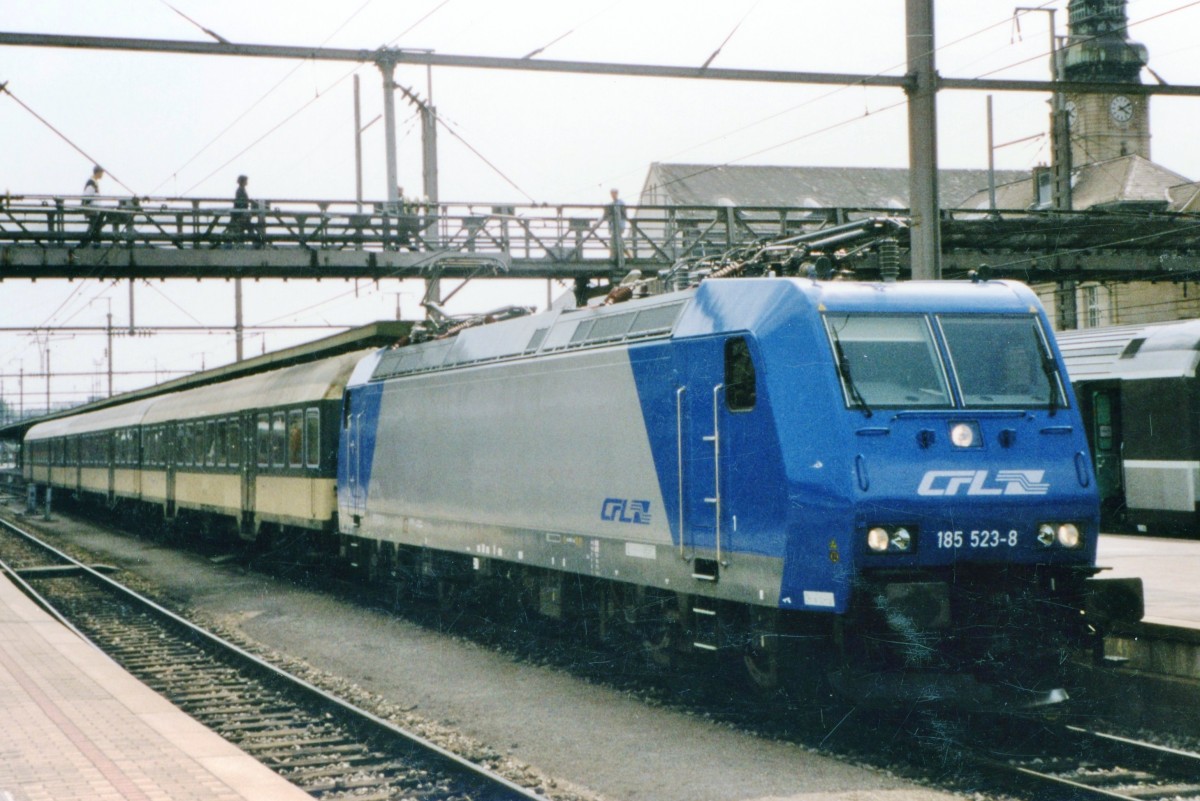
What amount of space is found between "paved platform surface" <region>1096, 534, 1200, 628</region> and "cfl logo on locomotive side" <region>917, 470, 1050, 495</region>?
1.90 metres

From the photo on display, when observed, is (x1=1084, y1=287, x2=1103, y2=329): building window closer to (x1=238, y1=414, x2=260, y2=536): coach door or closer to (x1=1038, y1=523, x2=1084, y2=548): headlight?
(x1=238, y1=414, x2=260, y2=536): coach door

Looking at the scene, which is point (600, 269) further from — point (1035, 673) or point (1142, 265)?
point (1035, 673)

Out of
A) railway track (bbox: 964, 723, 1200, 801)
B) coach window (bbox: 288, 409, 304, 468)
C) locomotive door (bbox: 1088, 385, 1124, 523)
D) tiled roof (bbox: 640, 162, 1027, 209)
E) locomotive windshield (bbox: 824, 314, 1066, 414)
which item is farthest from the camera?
tiled roof (bbox: 640, 162, 1027, 209)

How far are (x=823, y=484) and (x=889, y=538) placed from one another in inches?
21.1

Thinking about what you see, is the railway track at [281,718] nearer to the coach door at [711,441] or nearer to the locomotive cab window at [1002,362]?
the coach door at [711,441]

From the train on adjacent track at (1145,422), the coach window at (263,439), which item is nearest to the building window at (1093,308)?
the train on adjacent track at (1145,422)

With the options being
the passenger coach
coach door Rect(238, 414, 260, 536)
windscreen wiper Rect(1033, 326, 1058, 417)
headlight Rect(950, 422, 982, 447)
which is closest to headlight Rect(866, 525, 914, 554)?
headlight Rect(950, 422, 982, 447)

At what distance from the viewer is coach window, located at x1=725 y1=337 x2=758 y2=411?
380 inches

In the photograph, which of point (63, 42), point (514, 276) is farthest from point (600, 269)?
point (63, 42)

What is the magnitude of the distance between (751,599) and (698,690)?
2077mm

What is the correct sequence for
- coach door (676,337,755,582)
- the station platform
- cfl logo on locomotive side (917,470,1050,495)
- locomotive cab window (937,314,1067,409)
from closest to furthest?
the station platform < cfl logo on locomotive side (917,470,1050,495) < locomotive cab window (937,314,1067,409) < coach door (676,337,755,582)

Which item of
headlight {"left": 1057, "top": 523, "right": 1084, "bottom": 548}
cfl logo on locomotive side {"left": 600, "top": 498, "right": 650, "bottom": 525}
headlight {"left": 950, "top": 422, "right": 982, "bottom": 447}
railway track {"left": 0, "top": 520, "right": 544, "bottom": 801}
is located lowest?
railway track {"left": 0, "top": 520, "right": 544, "bottom": 801}

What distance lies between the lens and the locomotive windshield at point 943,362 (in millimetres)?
9422

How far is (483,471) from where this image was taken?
14438 millimetres
